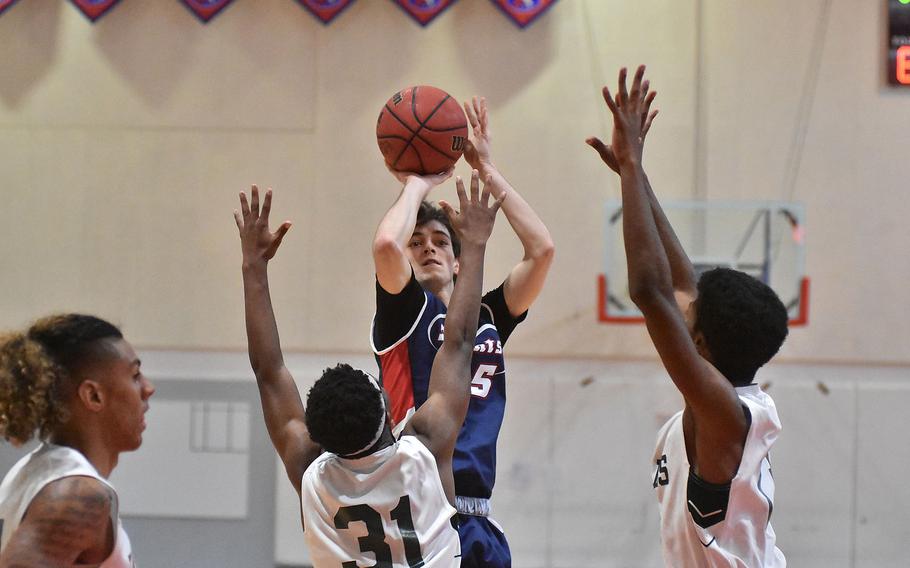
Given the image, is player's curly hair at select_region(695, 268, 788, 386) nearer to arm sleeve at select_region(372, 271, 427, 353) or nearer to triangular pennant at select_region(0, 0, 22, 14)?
arm sleeve at select_region(372, 271, 427, 353)

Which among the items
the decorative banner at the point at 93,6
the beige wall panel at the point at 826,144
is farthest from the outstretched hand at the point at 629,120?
the decorative banner at the point at 93,6

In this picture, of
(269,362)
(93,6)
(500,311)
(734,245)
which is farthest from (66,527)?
(93,6)

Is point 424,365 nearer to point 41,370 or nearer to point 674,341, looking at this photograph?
point 674,341

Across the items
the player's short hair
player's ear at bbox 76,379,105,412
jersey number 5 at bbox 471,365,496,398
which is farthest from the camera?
the player's short hair

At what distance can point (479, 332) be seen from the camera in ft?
11.2

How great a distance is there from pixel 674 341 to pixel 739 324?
10.0 inches

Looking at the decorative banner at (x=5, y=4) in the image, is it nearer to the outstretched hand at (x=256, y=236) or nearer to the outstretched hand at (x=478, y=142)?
the outstretched hand at (x=478, y=142)

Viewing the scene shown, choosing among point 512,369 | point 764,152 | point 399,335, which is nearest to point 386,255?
point 399,335

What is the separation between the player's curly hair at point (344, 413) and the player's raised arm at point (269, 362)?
275 mm

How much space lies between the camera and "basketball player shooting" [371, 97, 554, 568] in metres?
3.21

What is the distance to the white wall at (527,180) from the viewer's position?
6770 millimetres

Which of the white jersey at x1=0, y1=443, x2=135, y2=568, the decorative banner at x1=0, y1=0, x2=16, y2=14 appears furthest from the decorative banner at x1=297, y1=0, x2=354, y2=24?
the white jersey at x1=0, y1=443, x2=135, y2=568

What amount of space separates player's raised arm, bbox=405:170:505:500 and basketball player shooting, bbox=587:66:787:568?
1.34ft

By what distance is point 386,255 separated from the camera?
10.3 feet
